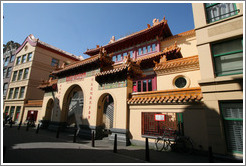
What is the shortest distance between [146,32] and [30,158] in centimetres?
1659

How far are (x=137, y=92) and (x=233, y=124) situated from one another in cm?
529

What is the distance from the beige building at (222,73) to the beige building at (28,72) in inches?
933

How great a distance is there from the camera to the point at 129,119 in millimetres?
9000

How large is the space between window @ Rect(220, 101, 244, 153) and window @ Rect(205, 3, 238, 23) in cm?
456

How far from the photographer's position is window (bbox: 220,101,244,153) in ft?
17.5

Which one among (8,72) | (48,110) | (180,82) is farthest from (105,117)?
(8,72)

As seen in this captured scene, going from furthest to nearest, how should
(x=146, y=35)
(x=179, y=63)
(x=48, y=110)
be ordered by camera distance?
(x=146, y=35), (x=48, y=110), (x=179, y=63)

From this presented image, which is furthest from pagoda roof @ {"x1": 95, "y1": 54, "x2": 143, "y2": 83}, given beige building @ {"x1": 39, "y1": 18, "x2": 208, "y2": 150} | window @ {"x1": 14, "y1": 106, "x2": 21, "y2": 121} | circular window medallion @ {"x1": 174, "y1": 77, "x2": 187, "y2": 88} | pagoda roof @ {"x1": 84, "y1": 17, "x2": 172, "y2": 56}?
window @ {"x1": 14, "y1": 106, "x2": 21, "y2": 121}

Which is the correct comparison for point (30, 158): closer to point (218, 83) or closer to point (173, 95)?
point (173, 95)

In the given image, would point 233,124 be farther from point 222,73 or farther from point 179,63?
point 179,63

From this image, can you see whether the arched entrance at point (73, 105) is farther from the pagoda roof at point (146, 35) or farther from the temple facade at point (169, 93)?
the pagoda roof at point (146, 35)

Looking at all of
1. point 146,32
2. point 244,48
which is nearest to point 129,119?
point 244,48

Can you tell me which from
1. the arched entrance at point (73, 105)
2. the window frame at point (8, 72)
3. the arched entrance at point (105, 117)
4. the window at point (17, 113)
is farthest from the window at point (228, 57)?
the window frame at point (8, 72)

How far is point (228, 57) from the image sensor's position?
6.14 m
